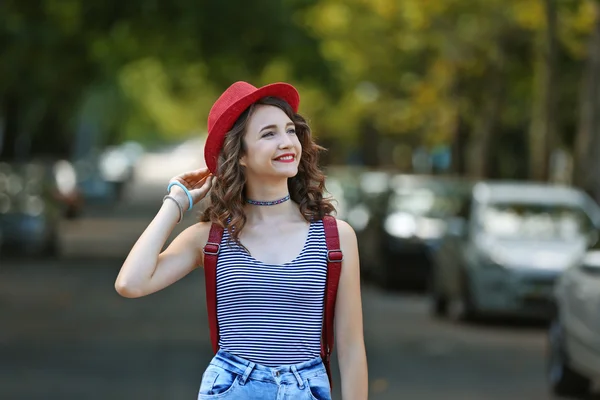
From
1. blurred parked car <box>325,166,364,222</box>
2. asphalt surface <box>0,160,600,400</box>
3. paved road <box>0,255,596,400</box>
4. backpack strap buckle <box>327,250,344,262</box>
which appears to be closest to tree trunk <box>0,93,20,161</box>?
blurred parked car <box>325,166,364,222</box>

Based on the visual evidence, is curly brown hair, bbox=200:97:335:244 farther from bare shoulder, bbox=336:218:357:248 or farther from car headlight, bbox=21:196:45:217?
car headlight, bbox=21:196:45:217

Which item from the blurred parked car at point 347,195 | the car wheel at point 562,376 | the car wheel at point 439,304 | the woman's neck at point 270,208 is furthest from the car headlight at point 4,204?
the woman's neck at point 270,208

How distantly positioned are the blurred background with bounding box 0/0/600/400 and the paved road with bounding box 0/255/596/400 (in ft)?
0.13

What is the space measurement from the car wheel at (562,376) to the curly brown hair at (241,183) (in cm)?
770

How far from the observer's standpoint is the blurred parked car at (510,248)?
57.3 feet

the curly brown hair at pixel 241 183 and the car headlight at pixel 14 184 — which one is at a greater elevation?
the curly brown hair at pixel 241 183

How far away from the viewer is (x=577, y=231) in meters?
18.3

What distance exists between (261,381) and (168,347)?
1097 cm

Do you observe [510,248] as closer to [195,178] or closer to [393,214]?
[393,214]

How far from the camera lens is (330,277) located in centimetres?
434

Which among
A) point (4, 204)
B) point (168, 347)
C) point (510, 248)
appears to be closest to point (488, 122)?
point (4, 204)

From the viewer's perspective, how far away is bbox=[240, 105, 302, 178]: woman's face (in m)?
4.41

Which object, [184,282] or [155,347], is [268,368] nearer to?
[155,347]

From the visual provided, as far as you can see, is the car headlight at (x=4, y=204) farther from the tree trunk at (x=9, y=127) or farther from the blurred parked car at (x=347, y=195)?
the tree trunk at (x=9, y=127)
